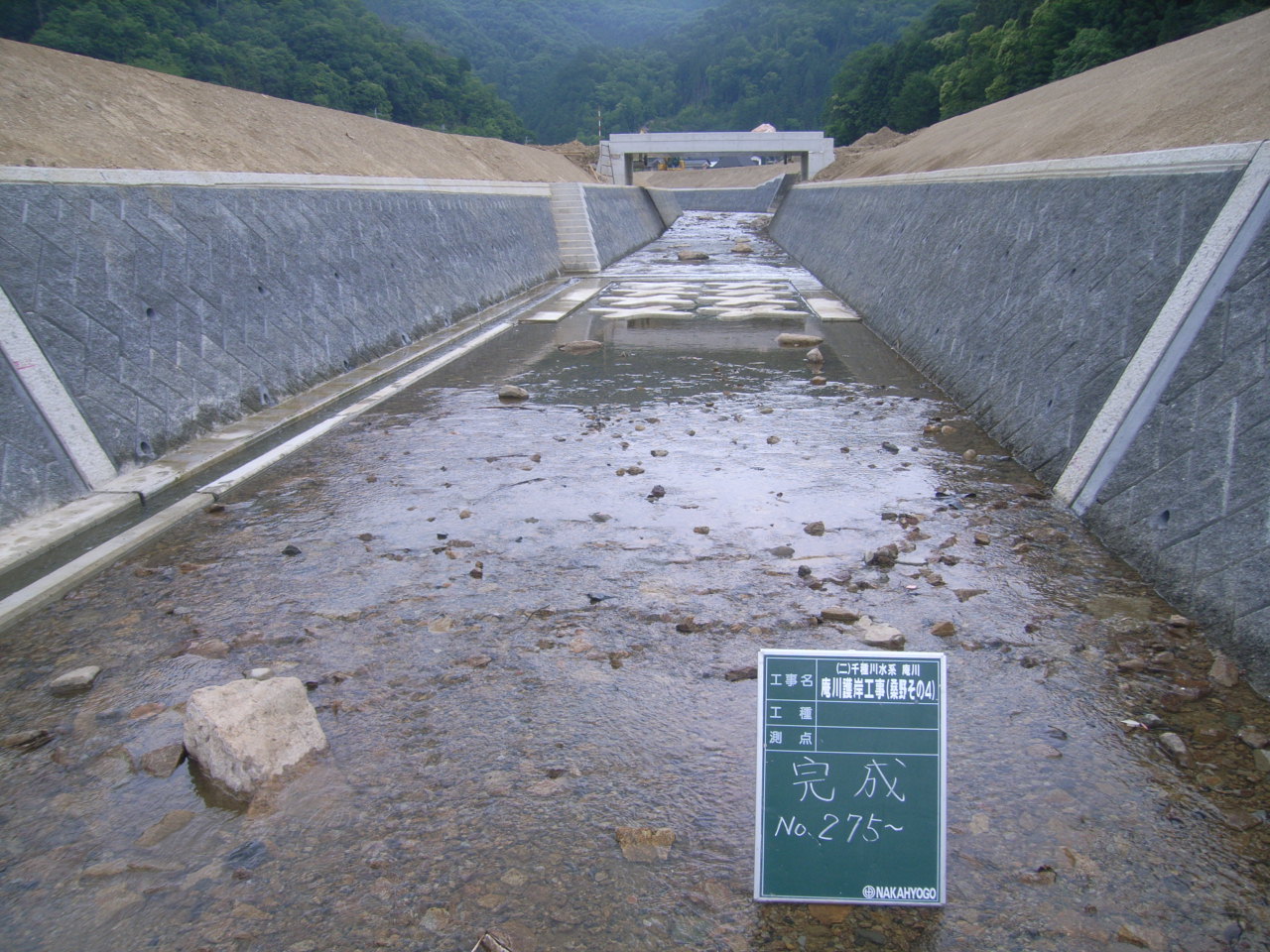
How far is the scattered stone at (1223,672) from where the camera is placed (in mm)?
3984

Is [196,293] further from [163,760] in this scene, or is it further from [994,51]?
[994,51]

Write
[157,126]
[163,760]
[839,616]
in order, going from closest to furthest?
[163,760] < [839,616] < [157,126]

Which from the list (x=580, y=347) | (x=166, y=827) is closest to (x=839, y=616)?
(x=166, y=827)

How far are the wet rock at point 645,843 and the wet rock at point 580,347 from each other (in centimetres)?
996

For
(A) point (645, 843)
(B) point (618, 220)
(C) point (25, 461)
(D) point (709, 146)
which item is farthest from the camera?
(D) point (709, 146)

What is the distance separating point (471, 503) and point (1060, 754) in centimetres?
432

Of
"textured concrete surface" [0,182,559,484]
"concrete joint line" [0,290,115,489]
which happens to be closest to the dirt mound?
"textured concrete surface" [0,182,559,484]

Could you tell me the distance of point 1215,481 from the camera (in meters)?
4.59

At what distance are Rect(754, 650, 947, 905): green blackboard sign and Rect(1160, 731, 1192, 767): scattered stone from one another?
1.47 metres

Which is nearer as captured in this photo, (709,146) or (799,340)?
(799,340)

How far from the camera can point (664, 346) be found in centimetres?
1312

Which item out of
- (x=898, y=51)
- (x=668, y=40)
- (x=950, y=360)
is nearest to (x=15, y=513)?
(x=950, y=360)

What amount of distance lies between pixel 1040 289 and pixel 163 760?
7685 mm

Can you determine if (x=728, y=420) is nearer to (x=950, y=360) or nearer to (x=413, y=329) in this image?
(x=950, y=360)
